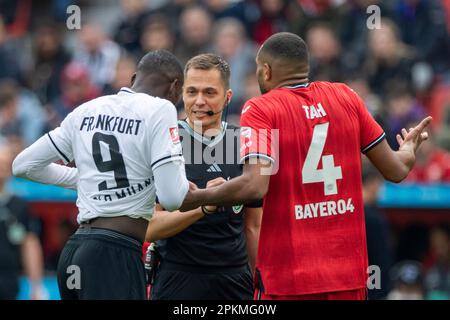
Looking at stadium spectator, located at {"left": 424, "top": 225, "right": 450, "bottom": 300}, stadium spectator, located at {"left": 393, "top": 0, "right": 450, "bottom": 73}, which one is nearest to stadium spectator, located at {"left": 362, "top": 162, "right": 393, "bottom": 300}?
stadium spectator, located at {"left": 424, "top": 225, "right": 450, "bottom": 300}

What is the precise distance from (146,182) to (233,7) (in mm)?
8923

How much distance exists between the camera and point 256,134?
6.35 m

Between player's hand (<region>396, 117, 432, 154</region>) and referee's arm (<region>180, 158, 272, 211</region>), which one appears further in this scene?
player's hand (<region>396, 117, 432, 154</region>)

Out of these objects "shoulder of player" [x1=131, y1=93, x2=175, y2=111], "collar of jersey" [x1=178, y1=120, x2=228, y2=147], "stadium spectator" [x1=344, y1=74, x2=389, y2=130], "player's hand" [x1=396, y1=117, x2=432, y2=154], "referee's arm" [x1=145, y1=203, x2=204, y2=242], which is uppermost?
"stadium spectator" [x1=344, y1=74, x2=389, y2=130]

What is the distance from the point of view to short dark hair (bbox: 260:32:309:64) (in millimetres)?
6652

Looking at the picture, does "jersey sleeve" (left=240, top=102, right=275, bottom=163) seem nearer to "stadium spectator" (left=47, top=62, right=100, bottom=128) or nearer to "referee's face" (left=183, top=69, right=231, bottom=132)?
"referee's face" (left=183, top=69, right=231, bottom=132)

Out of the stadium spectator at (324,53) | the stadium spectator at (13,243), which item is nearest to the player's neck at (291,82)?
the stadium spectator at (13,243)

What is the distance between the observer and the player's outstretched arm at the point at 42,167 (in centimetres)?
682

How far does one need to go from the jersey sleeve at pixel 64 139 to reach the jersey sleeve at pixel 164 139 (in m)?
0.61

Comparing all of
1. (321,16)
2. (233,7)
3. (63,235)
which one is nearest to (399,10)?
(321,16)

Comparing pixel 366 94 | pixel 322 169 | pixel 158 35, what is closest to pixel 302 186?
pixel 322 169

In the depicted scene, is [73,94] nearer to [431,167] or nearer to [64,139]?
[431,167]

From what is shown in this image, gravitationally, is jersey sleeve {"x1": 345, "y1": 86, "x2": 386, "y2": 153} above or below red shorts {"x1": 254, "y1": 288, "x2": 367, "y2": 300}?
above

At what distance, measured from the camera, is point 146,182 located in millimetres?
6645
